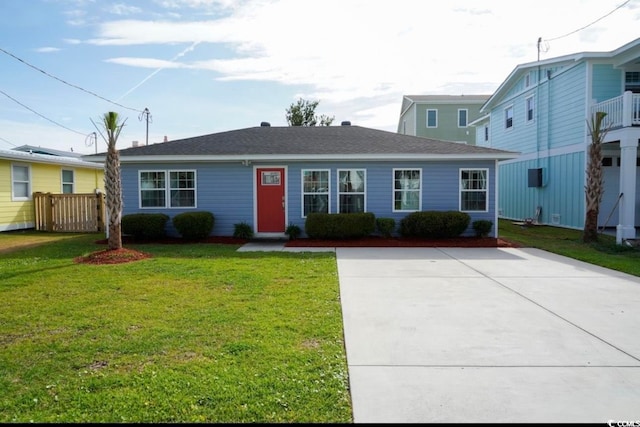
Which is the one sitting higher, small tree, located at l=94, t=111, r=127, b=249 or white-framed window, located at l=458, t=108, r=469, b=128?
white-framed window, located at l=458, t=108, r=469, b=128

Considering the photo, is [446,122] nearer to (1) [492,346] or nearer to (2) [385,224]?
(2) [385,224]

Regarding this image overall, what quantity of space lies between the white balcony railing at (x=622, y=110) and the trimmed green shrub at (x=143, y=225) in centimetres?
1378

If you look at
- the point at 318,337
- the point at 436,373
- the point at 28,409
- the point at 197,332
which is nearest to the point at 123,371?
the point at 28,409

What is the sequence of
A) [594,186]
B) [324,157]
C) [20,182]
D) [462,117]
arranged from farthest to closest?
[462,117]
[20,182]
[324,157]
[594,186]

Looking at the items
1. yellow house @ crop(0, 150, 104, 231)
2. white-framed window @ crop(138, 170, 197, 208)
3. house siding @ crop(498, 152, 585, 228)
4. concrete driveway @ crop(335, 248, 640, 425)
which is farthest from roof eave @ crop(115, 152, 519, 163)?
concrete driveway @ crop(335, 248, 640, 425)

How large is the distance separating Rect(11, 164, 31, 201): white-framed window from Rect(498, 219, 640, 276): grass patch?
1714cm

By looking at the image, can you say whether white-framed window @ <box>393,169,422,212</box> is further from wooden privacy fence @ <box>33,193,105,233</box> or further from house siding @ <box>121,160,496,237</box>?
wooden privacy fence @ <box>33,193,105,233</box>

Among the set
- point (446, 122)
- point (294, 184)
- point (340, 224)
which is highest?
point (446, 122)

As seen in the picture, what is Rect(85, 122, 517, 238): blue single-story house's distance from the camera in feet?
43.3

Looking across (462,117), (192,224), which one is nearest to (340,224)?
(192,224)

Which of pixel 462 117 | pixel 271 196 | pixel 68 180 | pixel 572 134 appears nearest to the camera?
pixel 271 196

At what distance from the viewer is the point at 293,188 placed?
525 inches

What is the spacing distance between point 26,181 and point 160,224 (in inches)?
288

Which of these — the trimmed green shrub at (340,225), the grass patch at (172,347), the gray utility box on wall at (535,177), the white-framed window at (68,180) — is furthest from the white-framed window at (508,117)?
the white-framed window at (68,180)
